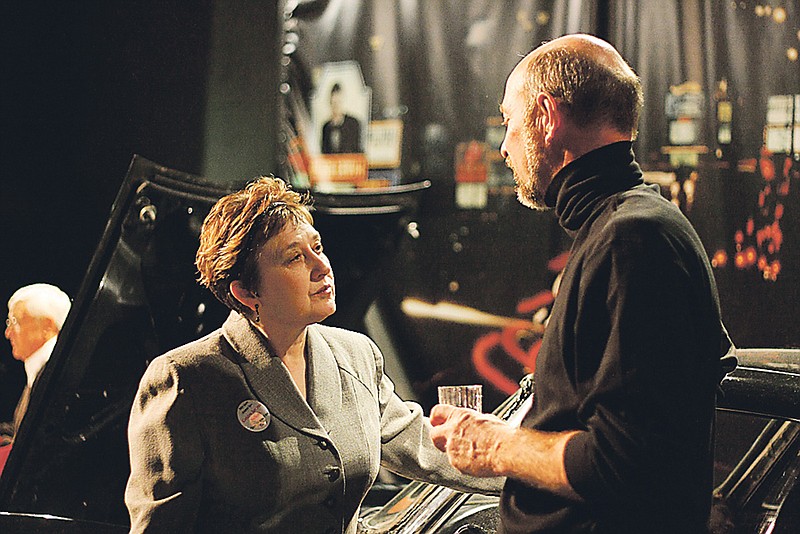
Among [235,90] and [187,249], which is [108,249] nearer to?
[187,249]

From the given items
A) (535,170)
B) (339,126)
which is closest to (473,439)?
(535,170)

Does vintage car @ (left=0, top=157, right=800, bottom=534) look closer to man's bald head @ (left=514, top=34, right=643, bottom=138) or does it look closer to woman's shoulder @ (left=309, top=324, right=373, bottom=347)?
woman's shoulder @ (left=309, top=324, right=373, bottom=347)

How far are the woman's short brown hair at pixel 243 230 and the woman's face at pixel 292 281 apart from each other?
0.02 m

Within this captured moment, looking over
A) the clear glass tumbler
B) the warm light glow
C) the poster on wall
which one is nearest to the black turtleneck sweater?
the clear glass tumbler

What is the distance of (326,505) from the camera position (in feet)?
6.61

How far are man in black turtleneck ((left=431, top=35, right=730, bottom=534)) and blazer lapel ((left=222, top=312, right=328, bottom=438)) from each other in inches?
18.5

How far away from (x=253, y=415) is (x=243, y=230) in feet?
1.30

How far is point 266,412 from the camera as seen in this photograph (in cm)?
200

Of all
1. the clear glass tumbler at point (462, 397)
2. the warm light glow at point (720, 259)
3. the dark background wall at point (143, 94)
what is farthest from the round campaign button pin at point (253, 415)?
the dark background wall at point (143, 94)

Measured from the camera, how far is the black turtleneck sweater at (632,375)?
53.8 inches

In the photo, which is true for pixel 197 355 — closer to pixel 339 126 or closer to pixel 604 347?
pixel 604 347

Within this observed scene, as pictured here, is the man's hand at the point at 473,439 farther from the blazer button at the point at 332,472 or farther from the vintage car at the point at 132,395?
the vintage car at the point at 132,395

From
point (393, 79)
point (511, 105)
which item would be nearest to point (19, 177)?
point (393, 79)

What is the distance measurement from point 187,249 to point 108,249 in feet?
1.29
